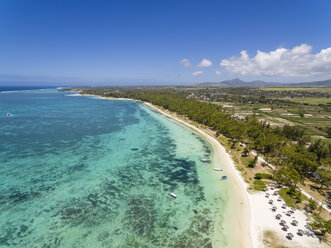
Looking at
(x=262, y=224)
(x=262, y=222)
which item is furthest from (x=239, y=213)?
(x=262, y=224)

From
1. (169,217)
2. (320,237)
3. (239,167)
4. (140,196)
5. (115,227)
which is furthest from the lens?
(239,167)

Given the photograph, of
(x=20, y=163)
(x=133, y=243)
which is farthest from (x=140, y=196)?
(x=20, y=163)

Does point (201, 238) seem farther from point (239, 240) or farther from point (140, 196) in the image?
point (140, 196)

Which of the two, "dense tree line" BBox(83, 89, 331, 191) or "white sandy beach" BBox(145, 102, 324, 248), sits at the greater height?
"dense tree line" BBox(83, 89, 331, 191)

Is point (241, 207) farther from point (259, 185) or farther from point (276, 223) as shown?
point (259, 185)

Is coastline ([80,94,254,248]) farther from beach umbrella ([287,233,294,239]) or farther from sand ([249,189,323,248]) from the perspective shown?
beach umbrella ([287,233,294,239])

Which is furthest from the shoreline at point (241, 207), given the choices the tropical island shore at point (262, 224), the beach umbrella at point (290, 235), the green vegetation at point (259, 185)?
the beach umbrella at point (290, 235)

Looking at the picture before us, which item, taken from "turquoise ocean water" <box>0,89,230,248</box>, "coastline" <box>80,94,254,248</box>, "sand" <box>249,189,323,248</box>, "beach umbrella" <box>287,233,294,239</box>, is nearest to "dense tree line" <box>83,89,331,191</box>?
"sand" <box>249,189,323,248</box>

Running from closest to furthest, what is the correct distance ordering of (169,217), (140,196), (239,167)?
(169,217)
(140,196)
(239,167)

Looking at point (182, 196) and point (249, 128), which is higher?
point (249, 128)
